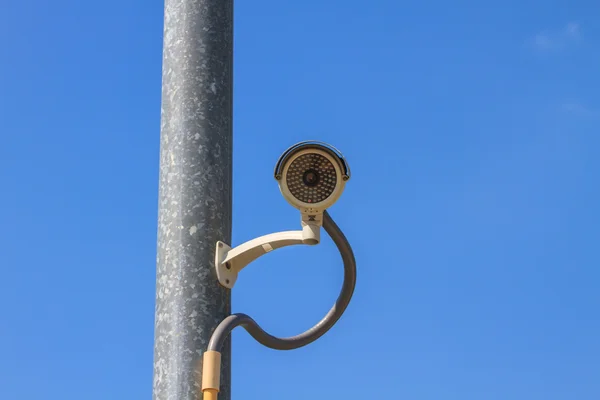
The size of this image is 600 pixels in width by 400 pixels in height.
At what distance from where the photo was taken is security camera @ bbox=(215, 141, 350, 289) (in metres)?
4.55

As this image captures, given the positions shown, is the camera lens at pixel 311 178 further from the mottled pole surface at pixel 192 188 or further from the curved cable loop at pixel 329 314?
the mottled pole surface at pixel 192 188

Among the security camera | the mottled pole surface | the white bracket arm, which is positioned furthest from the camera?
the security camera

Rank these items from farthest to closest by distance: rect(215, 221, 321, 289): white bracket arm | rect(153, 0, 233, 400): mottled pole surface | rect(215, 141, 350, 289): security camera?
rect(215, 141, 350, 289): security camera, rect(215, 221, 321, 289): white bracket arm, rect(153, 0, 233, 400): mottled pole surface

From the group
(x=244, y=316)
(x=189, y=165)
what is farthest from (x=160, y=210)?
(x=244, y=316)

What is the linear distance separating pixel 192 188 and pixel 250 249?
351mm

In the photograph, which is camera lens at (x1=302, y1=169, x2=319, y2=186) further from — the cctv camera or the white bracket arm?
the white bracket arm

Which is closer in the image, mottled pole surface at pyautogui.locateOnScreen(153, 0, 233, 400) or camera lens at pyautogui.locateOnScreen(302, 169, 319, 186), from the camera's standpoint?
mottled pole surface at pyautogui.locateOnScreen(153, 0, 233, 400)

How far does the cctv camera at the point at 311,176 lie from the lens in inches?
179

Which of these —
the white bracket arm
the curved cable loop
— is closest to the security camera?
the white bracket arm

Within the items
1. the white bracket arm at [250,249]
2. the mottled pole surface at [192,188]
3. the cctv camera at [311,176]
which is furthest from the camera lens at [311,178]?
the mottled pole surface at [192,188]

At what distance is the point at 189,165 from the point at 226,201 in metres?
0.21

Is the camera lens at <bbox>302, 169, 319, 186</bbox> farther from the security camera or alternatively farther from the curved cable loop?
the curved cable loop

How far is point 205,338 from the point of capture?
427cm

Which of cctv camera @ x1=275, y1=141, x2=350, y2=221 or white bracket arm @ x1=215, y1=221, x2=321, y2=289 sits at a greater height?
cctv camera @ x1=275, y1=141, x2=350, y2=221
